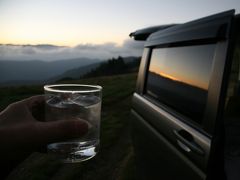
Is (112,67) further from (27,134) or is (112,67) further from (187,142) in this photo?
(27,134)

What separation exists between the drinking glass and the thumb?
32 mm

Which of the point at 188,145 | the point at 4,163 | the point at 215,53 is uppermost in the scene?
the point at 215,53

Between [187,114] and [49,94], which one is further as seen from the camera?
[187,114]

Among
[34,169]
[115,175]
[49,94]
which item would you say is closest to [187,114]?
[49,94]

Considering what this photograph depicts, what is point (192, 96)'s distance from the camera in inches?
90.7

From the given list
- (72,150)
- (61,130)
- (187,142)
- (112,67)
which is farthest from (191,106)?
(112,67)

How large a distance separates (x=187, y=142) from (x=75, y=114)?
1155mm

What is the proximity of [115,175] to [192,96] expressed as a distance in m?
3.33

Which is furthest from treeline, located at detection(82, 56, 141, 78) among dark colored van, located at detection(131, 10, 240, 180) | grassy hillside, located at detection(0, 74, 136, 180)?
dark colored van, located at detection(131, 10, 240, 180)

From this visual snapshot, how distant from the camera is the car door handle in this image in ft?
6.71

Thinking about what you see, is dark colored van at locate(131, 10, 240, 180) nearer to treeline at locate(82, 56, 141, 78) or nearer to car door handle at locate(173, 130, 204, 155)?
car door handle at locate(173, 130, 204, 155)

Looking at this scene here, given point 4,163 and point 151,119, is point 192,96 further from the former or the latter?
point 4,163

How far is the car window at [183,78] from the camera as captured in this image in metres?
2.15

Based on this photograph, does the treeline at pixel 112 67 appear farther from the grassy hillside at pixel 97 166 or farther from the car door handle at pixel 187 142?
the car door handle at pixel 187 142
